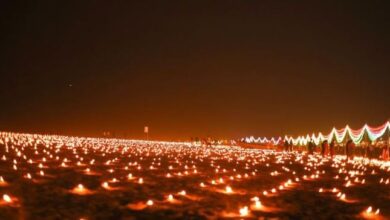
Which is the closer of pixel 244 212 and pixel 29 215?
pixel 29 215

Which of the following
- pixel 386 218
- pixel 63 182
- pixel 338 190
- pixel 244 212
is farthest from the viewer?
A: pixel 338 190

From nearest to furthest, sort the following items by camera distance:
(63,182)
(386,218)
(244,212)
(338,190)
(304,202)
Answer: (244,212), (386,218), (304,202), (63,182), (338,190)

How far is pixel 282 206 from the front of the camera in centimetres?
1150

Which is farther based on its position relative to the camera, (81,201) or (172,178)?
(172,178)

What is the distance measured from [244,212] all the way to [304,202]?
2888 mm

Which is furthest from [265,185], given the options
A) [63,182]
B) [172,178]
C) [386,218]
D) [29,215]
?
[29,215]

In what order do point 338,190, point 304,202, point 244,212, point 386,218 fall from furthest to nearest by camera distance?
point 338,190 → point 304,202 → point 386,218 → point 244,212

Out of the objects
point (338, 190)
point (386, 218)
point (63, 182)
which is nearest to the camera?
point (386, 218)

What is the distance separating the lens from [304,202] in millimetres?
12297

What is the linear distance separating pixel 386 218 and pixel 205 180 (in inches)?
267

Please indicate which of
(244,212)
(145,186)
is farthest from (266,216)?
(145,186)

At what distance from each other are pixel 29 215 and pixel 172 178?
7898 mm

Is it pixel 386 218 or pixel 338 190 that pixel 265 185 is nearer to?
pixel 338 190

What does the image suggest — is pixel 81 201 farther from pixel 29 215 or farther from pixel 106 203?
pixel 29 215
